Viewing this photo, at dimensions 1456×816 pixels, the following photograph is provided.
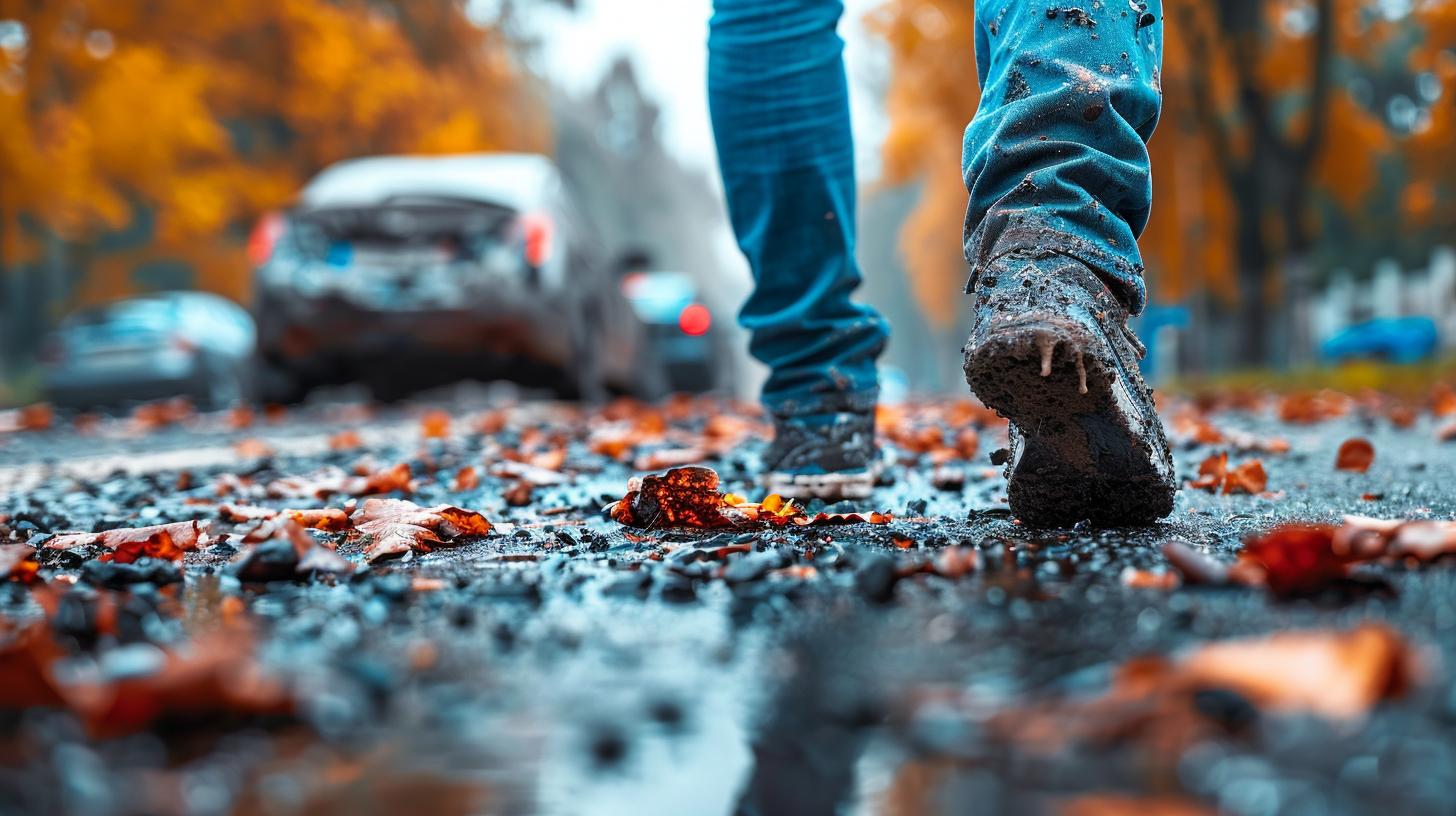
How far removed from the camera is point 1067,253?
1837 mm

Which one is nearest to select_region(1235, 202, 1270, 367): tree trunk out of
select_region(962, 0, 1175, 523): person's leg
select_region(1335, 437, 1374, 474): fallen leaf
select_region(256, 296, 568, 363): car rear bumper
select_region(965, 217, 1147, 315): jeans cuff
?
select_region(256, 296, 568, 363): car rear bumper

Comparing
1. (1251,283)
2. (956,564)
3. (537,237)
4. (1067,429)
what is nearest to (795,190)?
(1067,429)

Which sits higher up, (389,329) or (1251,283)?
(1251,283)

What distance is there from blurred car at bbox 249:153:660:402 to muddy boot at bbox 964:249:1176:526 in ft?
18.4

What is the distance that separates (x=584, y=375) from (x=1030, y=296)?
6.31 metres

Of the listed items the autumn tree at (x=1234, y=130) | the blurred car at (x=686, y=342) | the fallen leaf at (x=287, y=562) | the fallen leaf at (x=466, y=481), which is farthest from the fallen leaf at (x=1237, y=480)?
the blurred car at (x=686, y=342)

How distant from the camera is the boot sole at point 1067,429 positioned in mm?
1660

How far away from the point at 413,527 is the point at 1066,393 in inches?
39.2

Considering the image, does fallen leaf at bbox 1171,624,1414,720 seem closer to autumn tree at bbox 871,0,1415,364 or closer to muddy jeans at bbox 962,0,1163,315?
muddy jeans at bbox 962,0,1163,315

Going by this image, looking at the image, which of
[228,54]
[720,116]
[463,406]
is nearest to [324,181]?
[463,406]

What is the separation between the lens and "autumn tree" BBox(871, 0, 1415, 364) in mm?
14023

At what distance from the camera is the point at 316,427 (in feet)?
18.9

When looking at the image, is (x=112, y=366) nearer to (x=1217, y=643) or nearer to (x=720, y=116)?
(x=720, y=116)

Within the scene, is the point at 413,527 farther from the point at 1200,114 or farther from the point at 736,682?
the point at 1200,114
